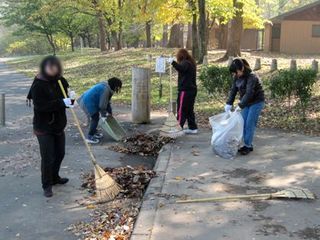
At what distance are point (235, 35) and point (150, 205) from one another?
65.6 feet

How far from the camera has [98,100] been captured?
352 inches

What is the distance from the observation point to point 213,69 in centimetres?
1255

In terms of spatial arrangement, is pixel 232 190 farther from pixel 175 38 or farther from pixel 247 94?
pixel 175 38

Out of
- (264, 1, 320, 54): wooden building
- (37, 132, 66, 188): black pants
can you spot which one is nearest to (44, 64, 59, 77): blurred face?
(37, 132, 66, 188): black pants

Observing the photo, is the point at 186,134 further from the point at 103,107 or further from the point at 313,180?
the point at 313,180

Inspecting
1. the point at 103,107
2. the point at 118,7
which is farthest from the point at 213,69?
the point at 118,7

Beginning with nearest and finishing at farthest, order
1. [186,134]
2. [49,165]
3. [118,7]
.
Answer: [49,165]
[186,134]
[118,7]

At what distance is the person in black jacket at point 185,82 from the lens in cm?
891

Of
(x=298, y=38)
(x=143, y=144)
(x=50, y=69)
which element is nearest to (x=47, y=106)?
(x=50, y=69)

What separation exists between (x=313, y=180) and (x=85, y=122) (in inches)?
257

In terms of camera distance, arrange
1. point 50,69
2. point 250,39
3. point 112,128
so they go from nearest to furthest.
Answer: point 50,69, point 112,128, point 250,39

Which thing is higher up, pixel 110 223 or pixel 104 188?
pixel 104 188

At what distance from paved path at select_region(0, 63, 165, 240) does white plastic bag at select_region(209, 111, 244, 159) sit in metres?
1.17

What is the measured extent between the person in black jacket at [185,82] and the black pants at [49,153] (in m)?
3.12
